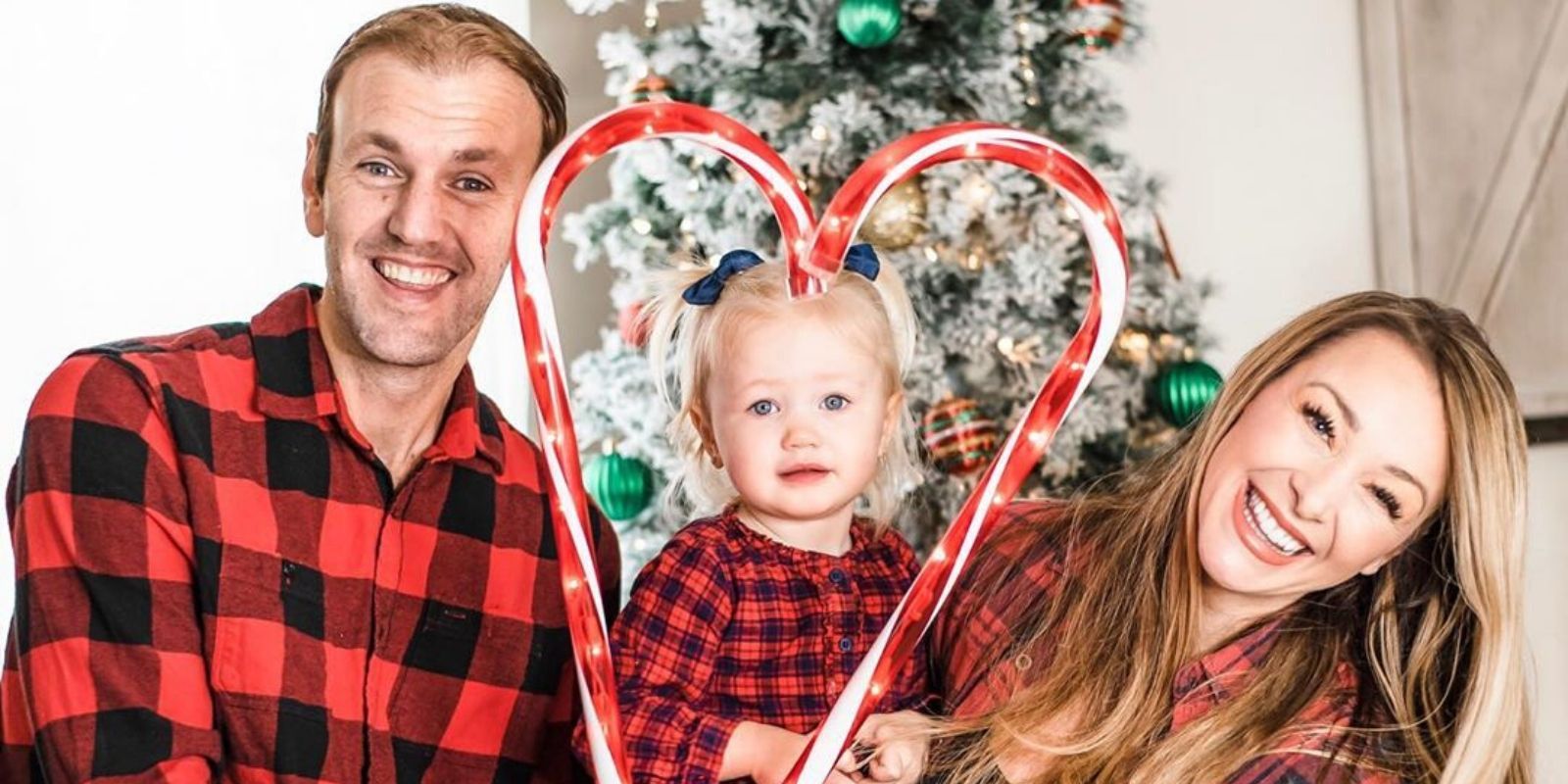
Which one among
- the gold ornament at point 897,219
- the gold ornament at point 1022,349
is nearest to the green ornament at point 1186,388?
the gold ornament at point 1022,349

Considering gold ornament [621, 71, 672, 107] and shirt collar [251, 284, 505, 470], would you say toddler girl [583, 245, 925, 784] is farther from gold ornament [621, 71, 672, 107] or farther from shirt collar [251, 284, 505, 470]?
gold ornament [621, 71, 672, 107]

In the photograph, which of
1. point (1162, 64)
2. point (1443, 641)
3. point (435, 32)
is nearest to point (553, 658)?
point (435, 32)

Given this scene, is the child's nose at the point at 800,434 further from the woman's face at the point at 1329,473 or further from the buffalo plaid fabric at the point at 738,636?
the woman's face at the point at 1329,473

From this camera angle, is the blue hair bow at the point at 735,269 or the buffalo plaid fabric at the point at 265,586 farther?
the blue hair bow at the point at 735,269

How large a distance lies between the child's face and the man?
0.39 meters

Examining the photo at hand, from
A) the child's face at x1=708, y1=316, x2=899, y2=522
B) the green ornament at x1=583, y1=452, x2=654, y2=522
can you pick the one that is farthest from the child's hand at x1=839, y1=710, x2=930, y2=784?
the green ornament at x1=583, y1=452, x2=654, y2=522

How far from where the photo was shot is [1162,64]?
4320mm

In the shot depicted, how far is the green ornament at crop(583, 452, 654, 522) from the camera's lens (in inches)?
136

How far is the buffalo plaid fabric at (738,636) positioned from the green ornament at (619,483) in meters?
1.53

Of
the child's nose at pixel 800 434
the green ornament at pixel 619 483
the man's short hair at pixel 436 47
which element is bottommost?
the green ornament at pixel 619 483

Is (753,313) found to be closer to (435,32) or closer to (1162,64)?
(435,32)

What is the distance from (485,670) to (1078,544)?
2.47 ft

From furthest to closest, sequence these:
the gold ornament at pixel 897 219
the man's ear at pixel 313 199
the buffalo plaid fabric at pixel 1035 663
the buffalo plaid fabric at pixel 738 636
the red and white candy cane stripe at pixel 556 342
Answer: the gold ornament at pixel 897 219, the man's ear at pixel 313 199, the buffalo plaid fabric at pixel 738 636, the buffalo plaid fabric at pixel 1035 663, the red and white candy cane stripe at pixel 556 342

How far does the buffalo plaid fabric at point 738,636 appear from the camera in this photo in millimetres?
1801
